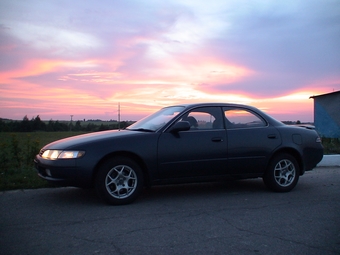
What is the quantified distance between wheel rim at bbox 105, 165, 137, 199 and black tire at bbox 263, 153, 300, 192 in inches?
99.9

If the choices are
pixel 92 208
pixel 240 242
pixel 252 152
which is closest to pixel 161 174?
pixel 92 208

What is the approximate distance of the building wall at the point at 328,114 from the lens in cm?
2059

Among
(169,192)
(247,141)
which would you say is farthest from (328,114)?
(169,192)

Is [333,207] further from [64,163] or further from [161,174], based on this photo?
[64,163]

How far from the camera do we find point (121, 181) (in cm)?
592

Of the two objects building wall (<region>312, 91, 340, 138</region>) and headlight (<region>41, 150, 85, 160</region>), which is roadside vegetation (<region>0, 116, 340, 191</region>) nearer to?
headlight (<region>41, 150, 85, 160</region>)

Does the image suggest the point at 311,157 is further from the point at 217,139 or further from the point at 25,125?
the point at 25,125

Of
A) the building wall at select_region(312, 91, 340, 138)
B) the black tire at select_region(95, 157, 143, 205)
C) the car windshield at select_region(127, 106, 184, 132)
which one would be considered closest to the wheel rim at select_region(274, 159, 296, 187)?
the car windshield at select_region(127, 106, 184, 132)

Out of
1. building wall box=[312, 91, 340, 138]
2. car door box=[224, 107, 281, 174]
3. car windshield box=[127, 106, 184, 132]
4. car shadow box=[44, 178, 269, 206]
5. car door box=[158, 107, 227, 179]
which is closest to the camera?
car door box=[158, 107, 227, 179]

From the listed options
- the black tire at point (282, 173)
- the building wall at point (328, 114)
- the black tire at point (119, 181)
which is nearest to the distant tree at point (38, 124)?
the black tire at point (119, 181)

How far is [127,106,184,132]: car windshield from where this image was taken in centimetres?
651

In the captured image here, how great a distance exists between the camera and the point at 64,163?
572 cm

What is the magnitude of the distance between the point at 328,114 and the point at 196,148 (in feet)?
55.9

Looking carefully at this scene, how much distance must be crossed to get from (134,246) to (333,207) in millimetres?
3398
